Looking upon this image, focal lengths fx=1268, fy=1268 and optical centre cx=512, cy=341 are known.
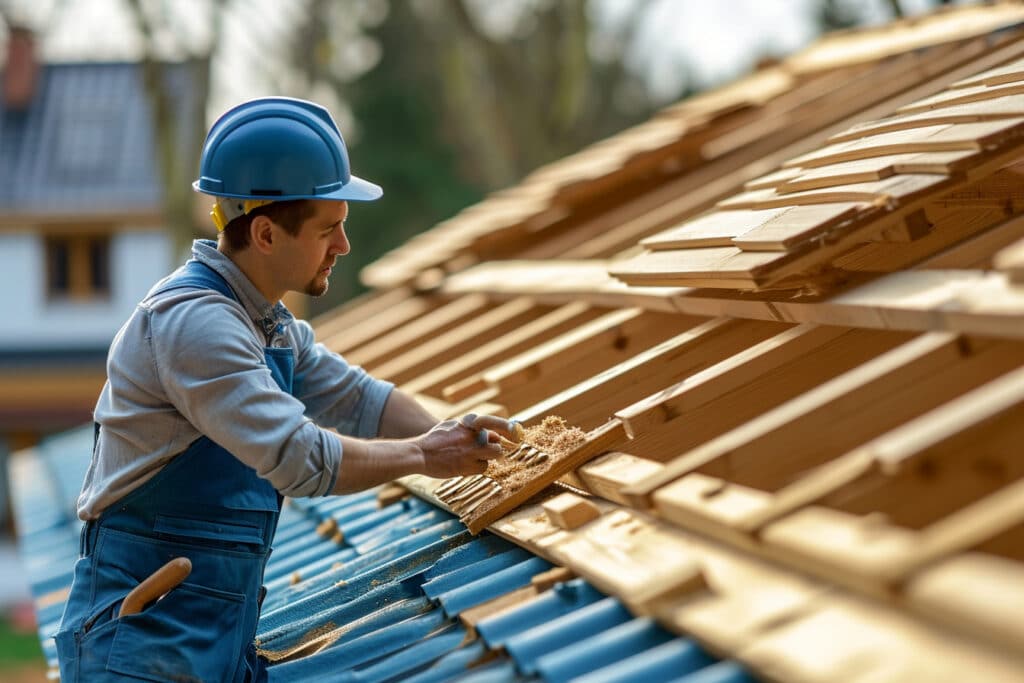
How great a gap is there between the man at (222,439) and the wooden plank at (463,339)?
2.37 metres

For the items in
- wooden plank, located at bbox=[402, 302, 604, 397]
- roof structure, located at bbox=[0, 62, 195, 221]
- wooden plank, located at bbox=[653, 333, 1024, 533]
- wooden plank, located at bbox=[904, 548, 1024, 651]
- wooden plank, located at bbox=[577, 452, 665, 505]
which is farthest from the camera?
roof structure, located at bbox=[0, 62, 195, 221]

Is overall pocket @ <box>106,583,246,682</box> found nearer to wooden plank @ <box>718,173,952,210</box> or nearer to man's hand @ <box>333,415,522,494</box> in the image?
man's hand @ <box>333,415,522,494</box>

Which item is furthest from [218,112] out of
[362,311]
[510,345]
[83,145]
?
A: [510,345]

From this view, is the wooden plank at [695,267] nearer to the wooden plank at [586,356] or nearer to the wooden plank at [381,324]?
the wooden plank at [586,356]

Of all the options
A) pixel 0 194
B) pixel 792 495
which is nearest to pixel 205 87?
pixel 0 194

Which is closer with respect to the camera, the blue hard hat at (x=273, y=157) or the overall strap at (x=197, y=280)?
the overall strap at (x=197, y=280)

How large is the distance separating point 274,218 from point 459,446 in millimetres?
784

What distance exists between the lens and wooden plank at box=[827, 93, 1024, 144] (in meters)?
3.26

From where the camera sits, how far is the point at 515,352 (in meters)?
5.18

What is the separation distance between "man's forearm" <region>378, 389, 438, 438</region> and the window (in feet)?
77.7

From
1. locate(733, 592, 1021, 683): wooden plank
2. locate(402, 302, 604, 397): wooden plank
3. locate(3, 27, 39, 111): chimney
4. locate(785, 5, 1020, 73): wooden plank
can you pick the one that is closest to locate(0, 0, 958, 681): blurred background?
locate(3, 27, 39, 111): chimney

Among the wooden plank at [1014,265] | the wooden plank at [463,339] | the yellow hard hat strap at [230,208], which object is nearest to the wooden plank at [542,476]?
the yellow hard hat strap at [230,208]

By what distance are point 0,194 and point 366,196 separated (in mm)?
24426

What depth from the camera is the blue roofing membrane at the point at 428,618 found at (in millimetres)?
2467
